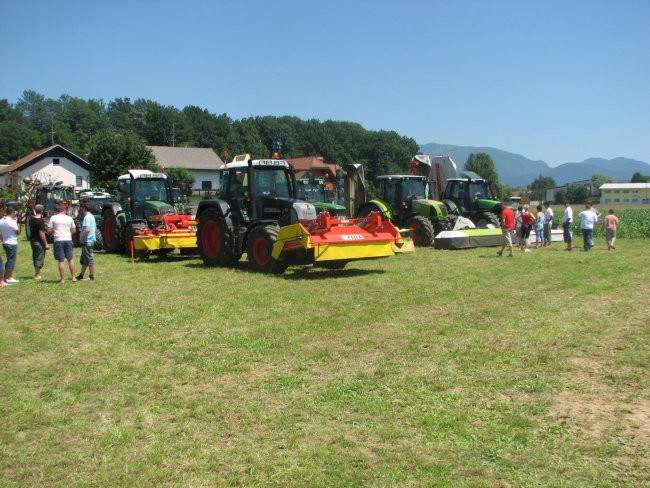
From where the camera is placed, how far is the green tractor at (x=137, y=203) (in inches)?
642

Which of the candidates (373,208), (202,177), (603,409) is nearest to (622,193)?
(202,177)

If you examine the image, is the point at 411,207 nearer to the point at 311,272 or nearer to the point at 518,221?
the point at 518,221

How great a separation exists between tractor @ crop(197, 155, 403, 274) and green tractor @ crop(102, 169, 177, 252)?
3.16m

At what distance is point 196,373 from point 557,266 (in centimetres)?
1031

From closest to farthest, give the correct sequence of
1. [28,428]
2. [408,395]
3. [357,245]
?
1. [28,428]
2. [408,395]
3. [357,245]

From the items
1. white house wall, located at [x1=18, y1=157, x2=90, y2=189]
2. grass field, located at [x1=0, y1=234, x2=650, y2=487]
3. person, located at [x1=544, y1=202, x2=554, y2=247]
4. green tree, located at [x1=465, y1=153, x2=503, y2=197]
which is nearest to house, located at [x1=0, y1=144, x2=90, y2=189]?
white house wall, located at [x1=18, y1=157, x2=90, y2=189]

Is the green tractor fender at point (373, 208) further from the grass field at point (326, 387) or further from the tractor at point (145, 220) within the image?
the grass field at point (326, 387)

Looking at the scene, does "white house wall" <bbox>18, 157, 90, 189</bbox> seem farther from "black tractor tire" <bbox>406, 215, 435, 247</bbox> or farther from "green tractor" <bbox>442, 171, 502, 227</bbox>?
"black tractor tire" <bbox>406, 215, 435, 247</bbox>

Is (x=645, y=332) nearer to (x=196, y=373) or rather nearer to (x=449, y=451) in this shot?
(x=449, y=451)

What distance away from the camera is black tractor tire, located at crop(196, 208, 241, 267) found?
41.8 ft

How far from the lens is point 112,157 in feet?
151

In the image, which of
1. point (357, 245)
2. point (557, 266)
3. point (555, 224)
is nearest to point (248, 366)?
point (357, 245)

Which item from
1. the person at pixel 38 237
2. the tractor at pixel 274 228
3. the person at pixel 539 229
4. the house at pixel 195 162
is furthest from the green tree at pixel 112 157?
the tractor at pixel 274 228

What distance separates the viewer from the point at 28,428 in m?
4.53
